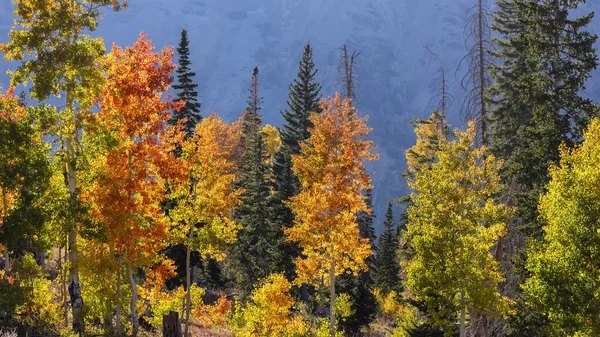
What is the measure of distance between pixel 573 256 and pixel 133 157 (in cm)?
1634

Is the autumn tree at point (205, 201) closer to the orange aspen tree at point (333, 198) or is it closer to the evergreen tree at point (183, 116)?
the orange aspen tree at point (333, 198)

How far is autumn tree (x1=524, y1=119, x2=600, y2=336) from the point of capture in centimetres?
1432

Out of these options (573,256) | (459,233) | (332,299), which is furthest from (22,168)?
(573,256)

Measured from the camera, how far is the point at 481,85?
23.2 m

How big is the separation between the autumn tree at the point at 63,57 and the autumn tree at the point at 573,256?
15807 mm

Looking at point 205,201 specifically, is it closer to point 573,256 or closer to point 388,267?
point 573,256

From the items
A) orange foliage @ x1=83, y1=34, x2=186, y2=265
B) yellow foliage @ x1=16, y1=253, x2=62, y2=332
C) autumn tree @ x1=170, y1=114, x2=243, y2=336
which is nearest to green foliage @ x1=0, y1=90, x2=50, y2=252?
orange foliage @ x1=83, y1=34, x2=186, y2=265

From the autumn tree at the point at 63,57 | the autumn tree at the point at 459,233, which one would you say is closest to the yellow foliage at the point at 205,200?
the autumn tree at the point at 63,57

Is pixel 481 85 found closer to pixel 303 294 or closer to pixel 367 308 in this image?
pixel 367 308

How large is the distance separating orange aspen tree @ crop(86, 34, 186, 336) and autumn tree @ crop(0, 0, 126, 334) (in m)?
1.10

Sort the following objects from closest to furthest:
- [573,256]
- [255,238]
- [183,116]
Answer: [573,256], [183,116], [255,238]

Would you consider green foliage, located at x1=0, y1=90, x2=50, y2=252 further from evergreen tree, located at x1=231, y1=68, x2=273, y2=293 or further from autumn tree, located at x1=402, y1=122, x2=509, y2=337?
evergreen tree, located at x1=231, y1=68, x2=273, y2=293

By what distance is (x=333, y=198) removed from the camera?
22812mm

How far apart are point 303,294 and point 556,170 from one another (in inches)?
1012
